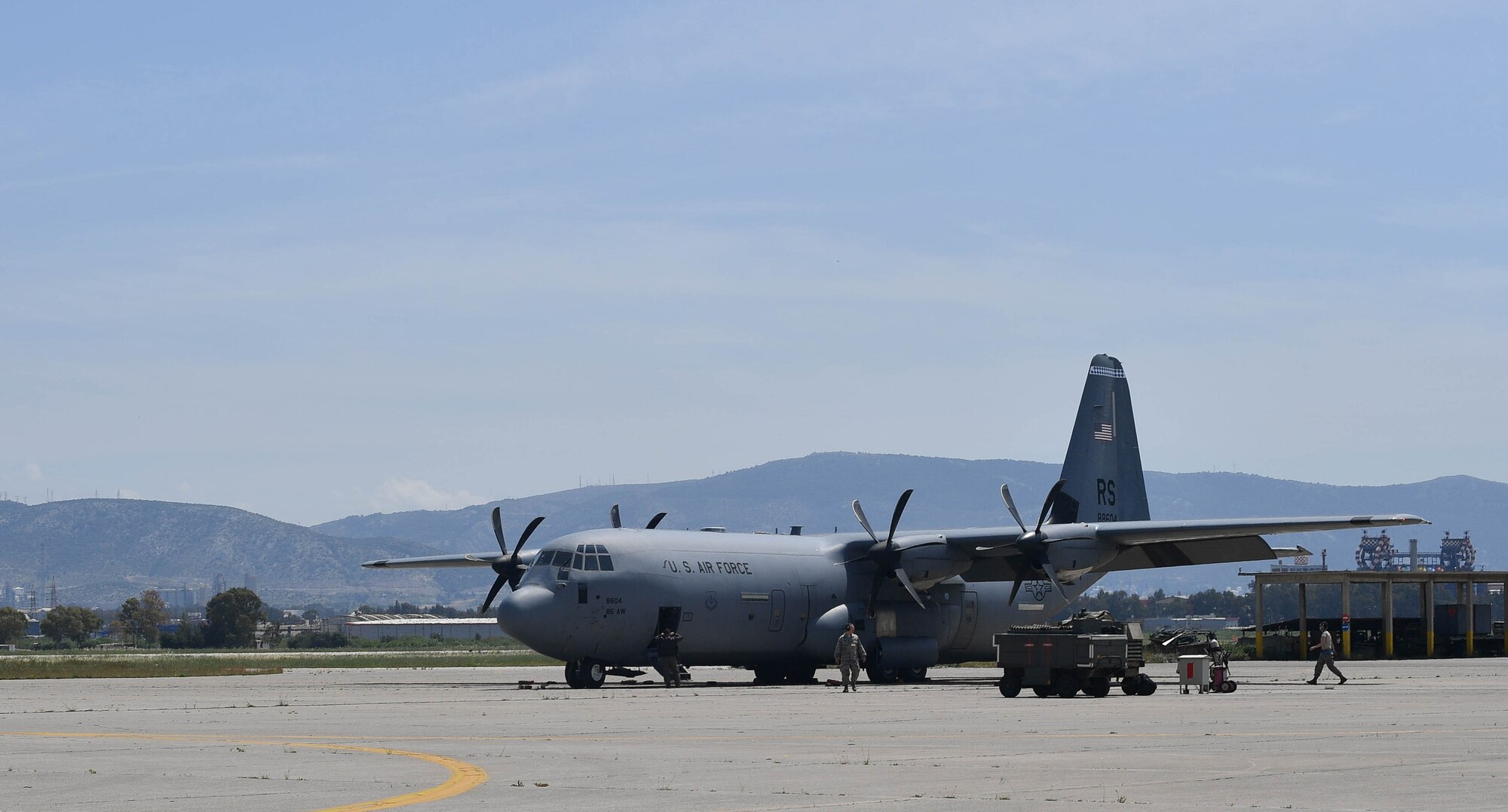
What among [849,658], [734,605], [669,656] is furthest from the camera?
[734,605]

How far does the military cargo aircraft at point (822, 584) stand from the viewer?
37.8 m

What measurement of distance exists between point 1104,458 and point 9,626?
104 metres

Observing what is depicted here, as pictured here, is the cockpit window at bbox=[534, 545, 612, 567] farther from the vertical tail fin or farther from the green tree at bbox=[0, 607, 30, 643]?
the green tree at bbox=[0, 607, 30, 643]

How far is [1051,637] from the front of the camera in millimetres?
31562

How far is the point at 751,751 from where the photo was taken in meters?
18.6

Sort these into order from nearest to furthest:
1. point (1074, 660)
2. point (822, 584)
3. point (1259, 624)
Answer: point (1074, 660), point (822, 584), point (1259, 624)

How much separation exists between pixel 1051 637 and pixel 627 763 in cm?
1588

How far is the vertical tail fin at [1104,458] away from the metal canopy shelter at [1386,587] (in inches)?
621

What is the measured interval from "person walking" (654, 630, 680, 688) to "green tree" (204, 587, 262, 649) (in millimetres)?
80437

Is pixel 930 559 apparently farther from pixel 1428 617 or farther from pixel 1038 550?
pixel 1428 617

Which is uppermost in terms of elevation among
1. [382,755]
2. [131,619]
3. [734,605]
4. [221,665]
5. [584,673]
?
[734,605]

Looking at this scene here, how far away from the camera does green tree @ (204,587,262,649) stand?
11394 centimetres

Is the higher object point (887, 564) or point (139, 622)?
point (887, 564)

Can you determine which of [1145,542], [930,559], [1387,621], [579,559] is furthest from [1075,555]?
[1387,621]
